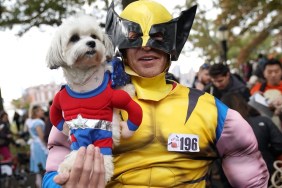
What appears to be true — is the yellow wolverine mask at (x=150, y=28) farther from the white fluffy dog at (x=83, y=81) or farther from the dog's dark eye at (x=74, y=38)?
the dog's dark eye at (x=74, y=38)

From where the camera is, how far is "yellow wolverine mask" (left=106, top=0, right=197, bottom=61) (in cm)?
262

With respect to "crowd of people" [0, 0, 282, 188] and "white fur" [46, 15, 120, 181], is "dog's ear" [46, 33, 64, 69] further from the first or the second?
"crowd of people" [0, 0, 282, 188]

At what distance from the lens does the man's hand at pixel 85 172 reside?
2191mm

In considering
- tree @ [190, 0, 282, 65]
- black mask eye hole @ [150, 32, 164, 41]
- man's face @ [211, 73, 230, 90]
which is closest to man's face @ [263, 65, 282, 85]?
man's face @ [211, 73, 230, 90]

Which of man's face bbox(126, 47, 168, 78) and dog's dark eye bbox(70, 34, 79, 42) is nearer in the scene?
dog's dark eye bbox(70, 34, 79, 42)

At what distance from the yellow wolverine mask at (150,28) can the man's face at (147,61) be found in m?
0.03

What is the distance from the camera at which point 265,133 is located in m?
4.71

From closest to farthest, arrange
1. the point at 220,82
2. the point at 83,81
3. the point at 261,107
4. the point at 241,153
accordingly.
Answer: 1. the point at 83,81
2. the point at 241,153
3. the point at 261,107
4. the point at 220,82

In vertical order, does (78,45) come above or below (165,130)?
above

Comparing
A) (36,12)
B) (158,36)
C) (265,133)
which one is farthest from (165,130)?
(36,12)

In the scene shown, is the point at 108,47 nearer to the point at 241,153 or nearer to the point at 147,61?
the point at 147,61

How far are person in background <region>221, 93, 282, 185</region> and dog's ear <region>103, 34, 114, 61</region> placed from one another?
7.83 ft

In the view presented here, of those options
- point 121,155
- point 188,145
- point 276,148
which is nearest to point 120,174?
point 121,155

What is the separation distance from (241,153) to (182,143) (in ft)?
1.12
